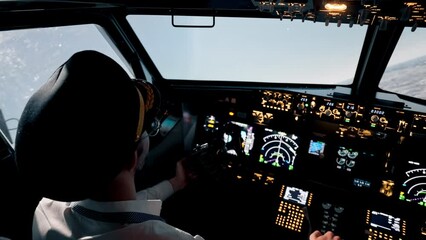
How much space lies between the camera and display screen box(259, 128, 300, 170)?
272 centimetres

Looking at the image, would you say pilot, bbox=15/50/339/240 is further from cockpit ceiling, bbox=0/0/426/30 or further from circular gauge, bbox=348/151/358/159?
circular gauge, bbox=348/151/358/159

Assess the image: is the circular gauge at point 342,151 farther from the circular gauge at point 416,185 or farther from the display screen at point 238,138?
the display screen at point 238,138

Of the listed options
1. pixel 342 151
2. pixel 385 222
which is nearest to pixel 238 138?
pixel 342 151

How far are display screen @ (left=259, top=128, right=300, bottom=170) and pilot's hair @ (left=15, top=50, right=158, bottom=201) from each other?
2102 mm

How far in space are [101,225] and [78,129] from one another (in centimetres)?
30

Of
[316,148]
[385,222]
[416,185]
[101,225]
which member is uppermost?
[101,225]

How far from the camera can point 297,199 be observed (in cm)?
271

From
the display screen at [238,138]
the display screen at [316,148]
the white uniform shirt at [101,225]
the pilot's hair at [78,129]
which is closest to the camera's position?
the pilot's hair at [78,129]

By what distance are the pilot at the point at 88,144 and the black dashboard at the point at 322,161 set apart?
6.31 feet

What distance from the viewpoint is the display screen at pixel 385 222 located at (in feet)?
7.84

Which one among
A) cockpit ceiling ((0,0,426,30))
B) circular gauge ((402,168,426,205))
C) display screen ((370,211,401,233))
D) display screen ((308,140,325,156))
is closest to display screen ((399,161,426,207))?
circular gauge ((402,168,426,205))

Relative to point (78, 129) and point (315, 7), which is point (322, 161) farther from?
point (78, 129)

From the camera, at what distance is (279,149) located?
277 centimetres

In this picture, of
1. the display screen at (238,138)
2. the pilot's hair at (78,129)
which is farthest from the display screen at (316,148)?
the pilot's hair at (78,129)
